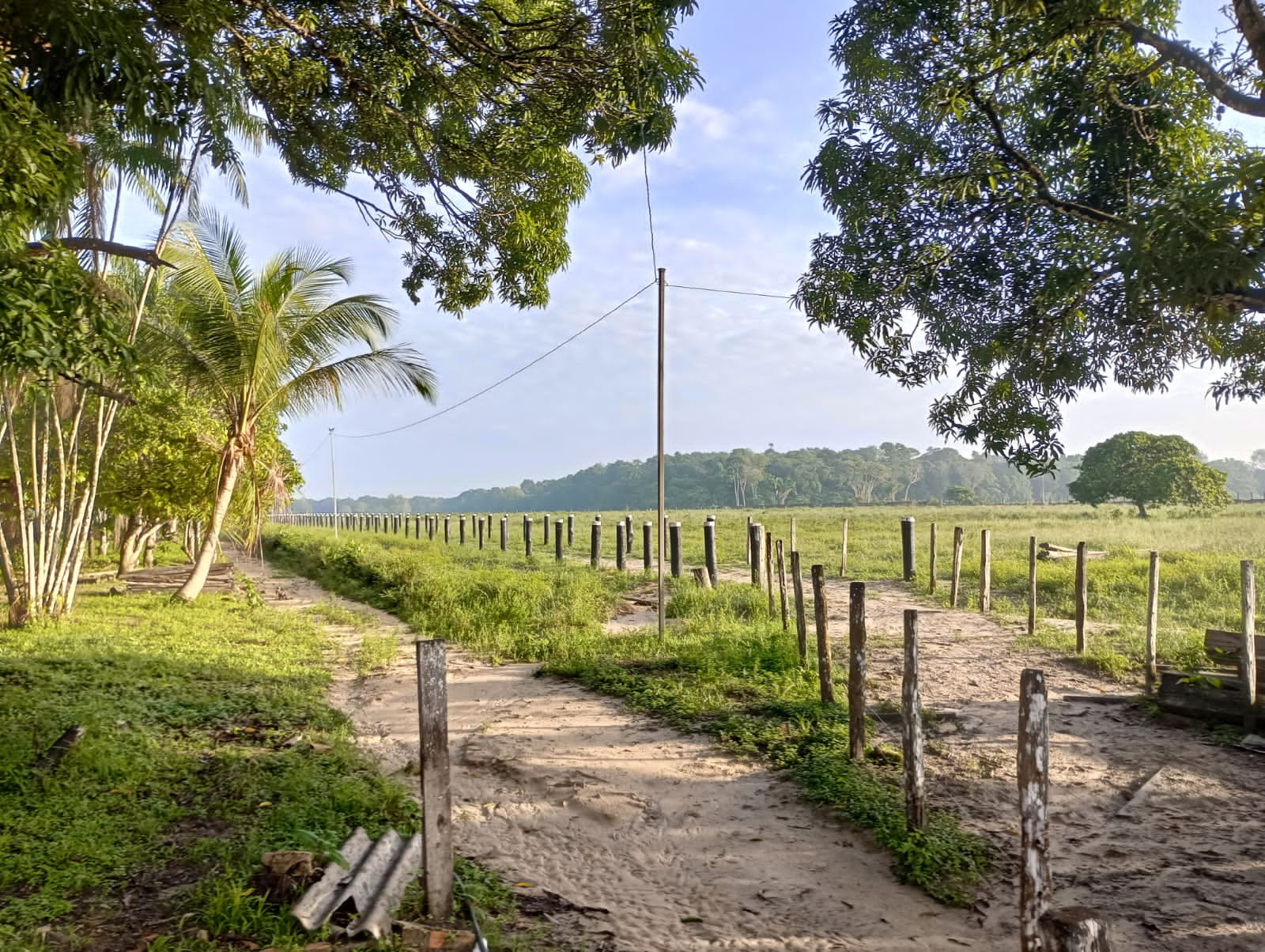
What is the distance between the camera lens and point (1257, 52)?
4891 mm

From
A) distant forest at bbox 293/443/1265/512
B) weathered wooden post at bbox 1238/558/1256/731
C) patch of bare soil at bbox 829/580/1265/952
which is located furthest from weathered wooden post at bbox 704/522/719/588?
distant forest at bbox 293/443/1265/512

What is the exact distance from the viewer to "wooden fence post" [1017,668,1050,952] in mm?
3398

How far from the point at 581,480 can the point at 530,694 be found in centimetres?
9309

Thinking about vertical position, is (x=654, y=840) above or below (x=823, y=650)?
below

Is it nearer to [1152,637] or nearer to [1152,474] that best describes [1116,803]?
[1152,637]

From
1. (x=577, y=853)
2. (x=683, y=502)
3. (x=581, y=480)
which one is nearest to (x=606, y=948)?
(x=577, y=853)

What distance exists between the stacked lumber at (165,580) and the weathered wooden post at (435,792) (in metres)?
13.0

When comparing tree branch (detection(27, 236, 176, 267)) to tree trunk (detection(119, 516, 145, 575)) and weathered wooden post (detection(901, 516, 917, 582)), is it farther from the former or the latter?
weathered wooden post (detection(901, 516, 917, 582))

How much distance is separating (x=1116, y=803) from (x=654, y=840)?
3.19 meters

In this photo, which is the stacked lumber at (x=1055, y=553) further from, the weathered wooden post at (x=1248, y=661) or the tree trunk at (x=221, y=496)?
the tree trunk at (x=221, y=496)

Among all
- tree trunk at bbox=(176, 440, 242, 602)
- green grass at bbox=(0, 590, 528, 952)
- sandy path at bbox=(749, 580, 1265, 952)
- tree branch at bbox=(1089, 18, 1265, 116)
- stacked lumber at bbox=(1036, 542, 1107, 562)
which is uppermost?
tree branch at bbox=(1089, 18, 1265, 116)

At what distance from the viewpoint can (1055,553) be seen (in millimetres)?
17812

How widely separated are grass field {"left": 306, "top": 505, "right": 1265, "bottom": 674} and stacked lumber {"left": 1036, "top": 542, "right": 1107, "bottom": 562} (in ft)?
0.94

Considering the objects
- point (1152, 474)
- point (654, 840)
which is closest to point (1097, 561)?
point (654, 840)
